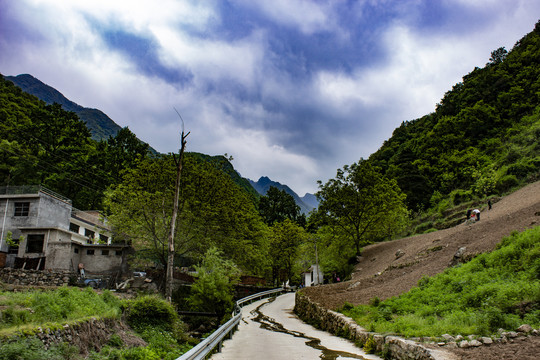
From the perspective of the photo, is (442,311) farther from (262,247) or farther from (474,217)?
(262,247)

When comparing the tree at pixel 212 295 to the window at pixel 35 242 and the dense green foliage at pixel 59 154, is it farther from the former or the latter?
the dense green foliage at pixel 59 154

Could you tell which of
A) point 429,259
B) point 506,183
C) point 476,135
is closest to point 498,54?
point 476,135

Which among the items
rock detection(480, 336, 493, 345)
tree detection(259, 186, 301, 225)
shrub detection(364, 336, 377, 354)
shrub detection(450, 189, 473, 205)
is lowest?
shrub detection(364, 336, 377, 354)

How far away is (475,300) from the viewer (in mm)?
10172

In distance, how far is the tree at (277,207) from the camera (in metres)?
90.9

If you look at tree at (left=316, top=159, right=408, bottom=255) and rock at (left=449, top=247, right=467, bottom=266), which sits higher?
tree at (left=316, top=159, right=408, bottom=255)

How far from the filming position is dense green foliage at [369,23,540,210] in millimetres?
51844

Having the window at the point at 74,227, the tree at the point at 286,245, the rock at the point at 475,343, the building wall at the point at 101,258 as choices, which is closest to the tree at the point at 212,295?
the rock at the point at 475,343

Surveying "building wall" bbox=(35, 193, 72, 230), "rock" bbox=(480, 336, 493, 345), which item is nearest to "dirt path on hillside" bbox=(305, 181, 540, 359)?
"rock" bbox=(480, 336, 493, 345)

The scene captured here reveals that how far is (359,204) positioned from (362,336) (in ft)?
83.2

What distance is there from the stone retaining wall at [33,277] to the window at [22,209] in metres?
11.3

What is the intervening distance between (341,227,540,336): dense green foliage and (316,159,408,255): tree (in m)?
21.4

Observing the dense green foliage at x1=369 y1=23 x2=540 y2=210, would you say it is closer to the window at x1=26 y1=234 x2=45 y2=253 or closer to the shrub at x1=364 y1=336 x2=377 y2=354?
the shrub at x1=364 y1=336 x2=377 y2=354

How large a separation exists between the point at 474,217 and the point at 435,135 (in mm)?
46044
